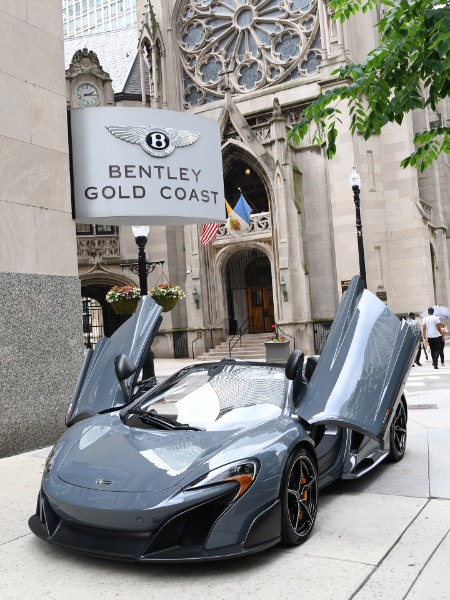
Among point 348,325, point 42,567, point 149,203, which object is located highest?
point 149,203

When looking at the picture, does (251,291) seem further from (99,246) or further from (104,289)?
(104,289)

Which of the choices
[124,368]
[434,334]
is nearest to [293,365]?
[124,368]

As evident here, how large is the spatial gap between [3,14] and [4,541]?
21.5ft

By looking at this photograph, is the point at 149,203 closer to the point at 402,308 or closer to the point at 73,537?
the point at 73,537

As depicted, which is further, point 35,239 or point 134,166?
point 134,166

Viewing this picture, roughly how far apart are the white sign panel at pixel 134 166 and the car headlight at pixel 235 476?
→ 19.6 ft

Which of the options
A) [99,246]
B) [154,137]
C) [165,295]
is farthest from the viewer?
[99,246]

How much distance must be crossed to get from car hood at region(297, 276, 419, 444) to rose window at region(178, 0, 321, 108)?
2657cm

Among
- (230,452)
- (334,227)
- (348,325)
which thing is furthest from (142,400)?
(334,227)

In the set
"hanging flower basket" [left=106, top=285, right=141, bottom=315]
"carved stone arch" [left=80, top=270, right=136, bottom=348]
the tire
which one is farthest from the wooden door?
the tire

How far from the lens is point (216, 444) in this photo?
4.00 metres

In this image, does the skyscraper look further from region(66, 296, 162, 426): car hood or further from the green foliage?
region(66, 296, 162, 426): car hood

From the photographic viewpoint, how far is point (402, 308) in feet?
90.2

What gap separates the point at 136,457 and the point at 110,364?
1894mm
